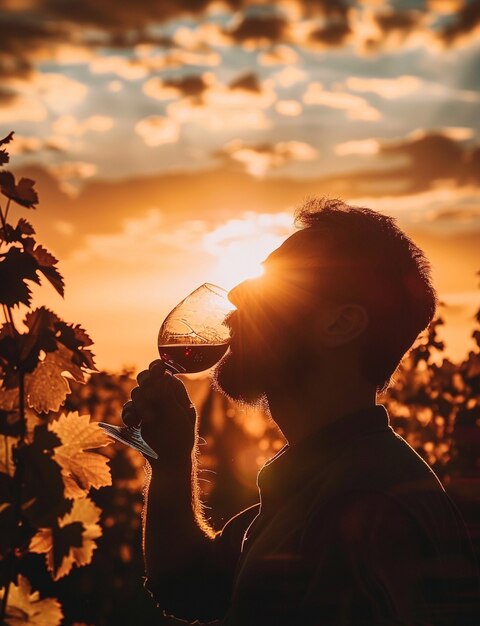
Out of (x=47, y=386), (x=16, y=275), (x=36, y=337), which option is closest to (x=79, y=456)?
(x=47, y=386)

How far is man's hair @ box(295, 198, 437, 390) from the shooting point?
8.33 ft

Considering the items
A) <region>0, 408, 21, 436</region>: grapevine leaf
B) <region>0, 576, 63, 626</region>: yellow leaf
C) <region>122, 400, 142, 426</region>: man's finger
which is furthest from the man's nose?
<region>0, 576, 63, 626</region>: yellow leaf

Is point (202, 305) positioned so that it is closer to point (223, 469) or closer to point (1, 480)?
point (1, 480)

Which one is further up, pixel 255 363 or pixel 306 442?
pixel 255 363

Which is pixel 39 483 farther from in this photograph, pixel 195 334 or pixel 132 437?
pixel 195 334

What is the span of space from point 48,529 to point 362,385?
1.08 m

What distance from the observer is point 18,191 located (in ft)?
6.69

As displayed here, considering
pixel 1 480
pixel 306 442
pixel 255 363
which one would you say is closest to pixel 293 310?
pixel 255 363

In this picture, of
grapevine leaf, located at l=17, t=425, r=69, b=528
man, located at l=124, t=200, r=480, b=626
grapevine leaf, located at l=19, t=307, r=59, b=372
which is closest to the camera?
grapevine leaf, located at l=17, t=425, r=69, b=528

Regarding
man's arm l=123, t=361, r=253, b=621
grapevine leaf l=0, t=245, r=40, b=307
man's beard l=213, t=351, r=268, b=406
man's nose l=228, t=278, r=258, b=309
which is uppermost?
man's nose l=228, t=278, r=258, b=309

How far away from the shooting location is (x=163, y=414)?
2.93m

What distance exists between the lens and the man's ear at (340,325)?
2.50 meters

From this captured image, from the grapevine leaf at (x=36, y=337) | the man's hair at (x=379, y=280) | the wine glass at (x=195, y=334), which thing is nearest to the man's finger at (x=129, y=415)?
the wine glass at (x=195, y=334)

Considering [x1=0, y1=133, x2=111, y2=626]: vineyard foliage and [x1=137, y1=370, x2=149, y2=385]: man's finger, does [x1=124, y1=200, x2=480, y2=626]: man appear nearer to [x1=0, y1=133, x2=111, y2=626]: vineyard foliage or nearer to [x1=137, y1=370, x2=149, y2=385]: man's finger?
[x1=137, y1=370, x2=149, y2=385]: man's finger
